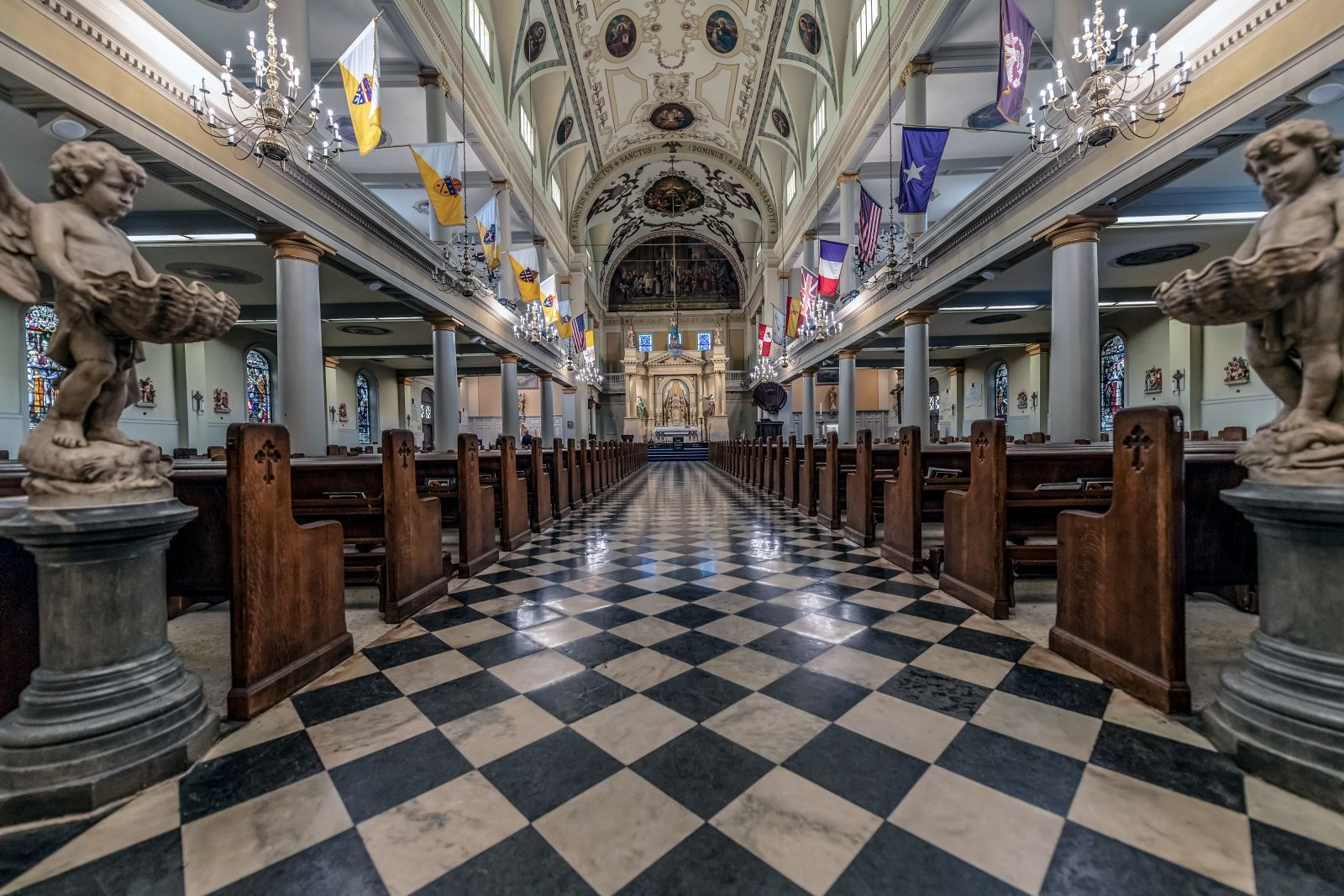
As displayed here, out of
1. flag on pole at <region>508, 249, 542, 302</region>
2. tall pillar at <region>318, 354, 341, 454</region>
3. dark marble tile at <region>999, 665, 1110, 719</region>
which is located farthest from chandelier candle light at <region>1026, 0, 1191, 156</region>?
tall pillar at <region>318, 354, 341, 454</region>

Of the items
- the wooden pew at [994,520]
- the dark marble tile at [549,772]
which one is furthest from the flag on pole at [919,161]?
the dark marble tile at [549,772]

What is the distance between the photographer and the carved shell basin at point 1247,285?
1486 mm

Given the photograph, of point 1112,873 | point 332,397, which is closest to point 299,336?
point 1112,873

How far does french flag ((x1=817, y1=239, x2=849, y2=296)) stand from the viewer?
9.77 m

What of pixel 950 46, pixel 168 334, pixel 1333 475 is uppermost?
pixel 950 46

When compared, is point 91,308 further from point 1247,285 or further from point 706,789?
point 1247,285

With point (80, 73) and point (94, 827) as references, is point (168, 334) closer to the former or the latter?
point (94, 827)

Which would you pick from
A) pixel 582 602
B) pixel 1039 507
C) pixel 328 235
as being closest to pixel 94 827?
pixel 582 602

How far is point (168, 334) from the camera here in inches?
64.5

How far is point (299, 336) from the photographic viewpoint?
5.99 m

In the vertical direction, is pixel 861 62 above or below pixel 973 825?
above

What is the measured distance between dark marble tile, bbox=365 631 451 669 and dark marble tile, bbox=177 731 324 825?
0.61m

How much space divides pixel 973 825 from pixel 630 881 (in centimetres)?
86

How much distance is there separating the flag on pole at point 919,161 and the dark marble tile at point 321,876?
26.6ft
